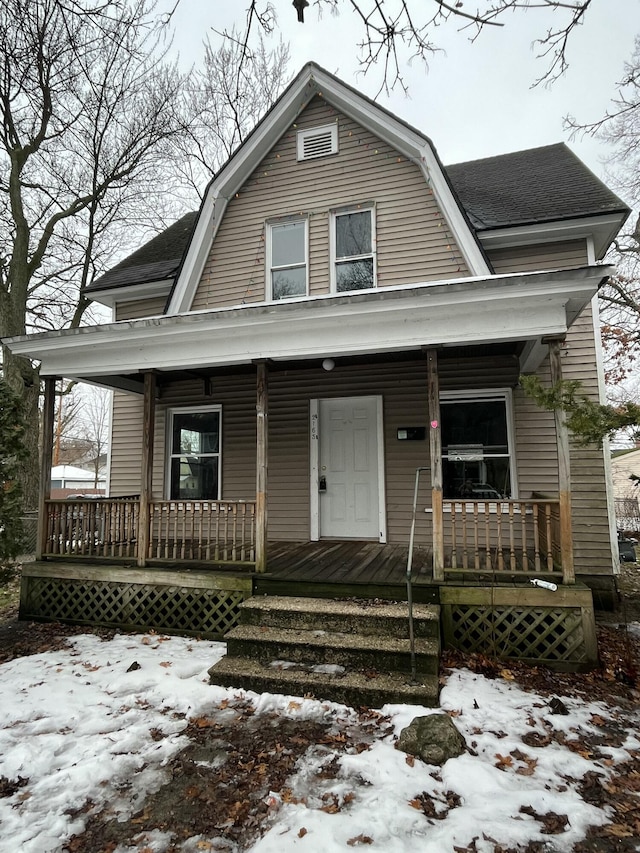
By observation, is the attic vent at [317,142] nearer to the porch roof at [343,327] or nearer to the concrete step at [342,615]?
the porch roof at [343,327]

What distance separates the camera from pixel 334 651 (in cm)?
404

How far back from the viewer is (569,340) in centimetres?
651

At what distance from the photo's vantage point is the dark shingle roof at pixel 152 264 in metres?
8.46

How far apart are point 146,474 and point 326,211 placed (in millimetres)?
4792

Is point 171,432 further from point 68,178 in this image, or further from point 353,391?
point 68,178

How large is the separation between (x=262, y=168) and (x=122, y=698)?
297 inches

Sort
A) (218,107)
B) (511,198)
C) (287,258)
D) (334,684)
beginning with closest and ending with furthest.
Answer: (334,684)
(511,198)
(287,258)
(218,107)

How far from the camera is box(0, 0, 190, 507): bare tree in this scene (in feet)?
41.0

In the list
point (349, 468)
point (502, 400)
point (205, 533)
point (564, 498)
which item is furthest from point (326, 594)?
point (502, 400)

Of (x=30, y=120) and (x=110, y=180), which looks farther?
(x=110, y=180)

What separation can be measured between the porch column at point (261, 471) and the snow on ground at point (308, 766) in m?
1.26

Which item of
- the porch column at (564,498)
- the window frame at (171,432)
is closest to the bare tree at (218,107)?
the window frame at (171,432)

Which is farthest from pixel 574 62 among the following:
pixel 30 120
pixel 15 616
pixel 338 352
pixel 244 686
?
pixel 30 120

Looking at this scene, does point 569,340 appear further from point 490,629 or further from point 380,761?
point 380,761
